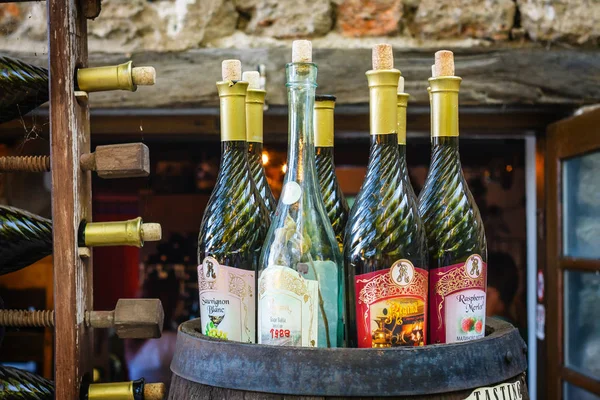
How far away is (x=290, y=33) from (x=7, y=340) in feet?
4.67

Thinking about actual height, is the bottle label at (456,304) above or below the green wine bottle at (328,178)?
below

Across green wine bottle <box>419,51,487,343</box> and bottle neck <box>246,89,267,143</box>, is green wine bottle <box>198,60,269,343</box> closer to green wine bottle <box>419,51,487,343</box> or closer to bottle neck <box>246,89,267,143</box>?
bottle neck <box>246,89,267,143</box>

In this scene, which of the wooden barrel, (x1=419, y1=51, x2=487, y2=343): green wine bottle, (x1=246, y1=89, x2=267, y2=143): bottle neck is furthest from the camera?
(x1=246, y1=89, x2=267, y2=143): bottle neck

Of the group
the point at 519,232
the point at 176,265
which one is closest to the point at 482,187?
the point at 519,232

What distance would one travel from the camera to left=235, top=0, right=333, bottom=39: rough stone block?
1833 millimetres

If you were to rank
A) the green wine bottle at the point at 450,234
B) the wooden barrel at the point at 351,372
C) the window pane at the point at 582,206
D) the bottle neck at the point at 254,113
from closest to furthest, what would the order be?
1. the wooden barrel at the point at 351,372
2. the green wine bottle at the point at 450,234
3. the bottle neck at the point at 254,113
4. the window pane at the point at 582,206

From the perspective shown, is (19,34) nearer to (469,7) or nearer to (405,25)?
(405,25)

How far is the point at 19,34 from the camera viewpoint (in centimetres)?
185

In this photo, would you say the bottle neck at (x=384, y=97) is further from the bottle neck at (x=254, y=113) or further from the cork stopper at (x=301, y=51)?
the bottle neck at (x=254, y=113)

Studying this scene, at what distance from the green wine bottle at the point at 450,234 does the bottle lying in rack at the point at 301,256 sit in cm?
12

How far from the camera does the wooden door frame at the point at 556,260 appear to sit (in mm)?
1806

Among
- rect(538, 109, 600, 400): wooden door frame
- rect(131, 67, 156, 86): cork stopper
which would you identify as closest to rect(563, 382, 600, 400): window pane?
rect(538, 109, 600, 400): wooden door frame

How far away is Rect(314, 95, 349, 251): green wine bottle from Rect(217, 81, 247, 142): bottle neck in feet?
0.35

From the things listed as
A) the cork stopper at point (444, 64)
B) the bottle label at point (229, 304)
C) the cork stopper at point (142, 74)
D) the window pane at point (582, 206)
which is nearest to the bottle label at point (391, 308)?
the bottle label at point (229, 304)
